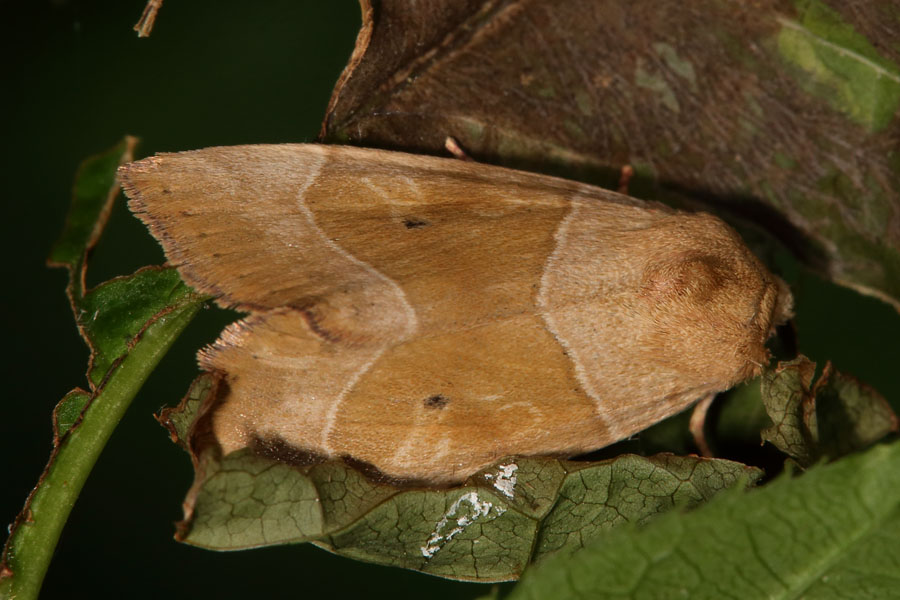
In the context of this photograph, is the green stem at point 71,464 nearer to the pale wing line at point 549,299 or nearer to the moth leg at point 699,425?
the pale wing line at point 549,299

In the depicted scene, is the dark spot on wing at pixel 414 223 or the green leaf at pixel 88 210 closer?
the dark spot on wing at pixel 414 223

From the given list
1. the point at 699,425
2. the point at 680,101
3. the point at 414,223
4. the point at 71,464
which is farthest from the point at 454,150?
the point at 71,464

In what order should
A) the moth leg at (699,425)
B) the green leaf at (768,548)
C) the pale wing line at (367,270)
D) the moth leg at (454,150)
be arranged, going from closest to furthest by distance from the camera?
1. the green leaf at (768,548)
2. the pale wing line at (367,270)
3. the moth leg at (454,150)
4. the moth leg at (699,425)

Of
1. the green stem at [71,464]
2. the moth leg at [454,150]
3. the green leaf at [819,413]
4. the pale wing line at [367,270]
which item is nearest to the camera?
the green stem at [71,464]

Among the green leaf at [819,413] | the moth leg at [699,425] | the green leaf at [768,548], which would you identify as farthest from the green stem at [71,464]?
the green leaf at [819,413]

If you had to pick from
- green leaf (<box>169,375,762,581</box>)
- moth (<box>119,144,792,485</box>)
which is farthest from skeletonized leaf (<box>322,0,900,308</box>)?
green leaf (<box>169,375,762,581</box>)
